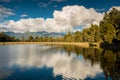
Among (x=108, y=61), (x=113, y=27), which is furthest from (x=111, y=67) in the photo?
(x=113, y=27)

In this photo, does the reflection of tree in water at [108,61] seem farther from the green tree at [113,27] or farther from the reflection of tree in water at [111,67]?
the green tree at [113,27]

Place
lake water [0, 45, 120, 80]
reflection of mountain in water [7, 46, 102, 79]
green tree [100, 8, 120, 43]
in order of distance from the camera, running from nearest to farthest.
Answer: lake water [0, 45, 120, 80], reflection of mountain in water [7, 46, 102, 79], green tree [100, 8, 120, 43]

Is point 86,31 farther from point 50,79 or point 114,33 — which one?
point 50,79

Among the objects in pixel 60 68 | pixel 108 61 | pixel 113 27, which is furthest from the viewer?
pixel 113 27

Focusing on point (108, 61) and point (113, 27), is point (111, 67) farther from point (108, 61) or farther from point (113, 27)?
point (113, 27)

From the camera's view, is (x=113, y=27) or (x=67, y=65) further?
(x=113, y=27)

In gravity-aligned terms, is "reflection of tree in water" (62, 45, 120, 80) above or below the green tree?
below

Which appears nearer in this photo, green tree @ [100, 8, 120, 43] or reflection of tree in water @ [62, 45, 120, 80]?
reflection of tree in water @ [62, 45, 120, 80]

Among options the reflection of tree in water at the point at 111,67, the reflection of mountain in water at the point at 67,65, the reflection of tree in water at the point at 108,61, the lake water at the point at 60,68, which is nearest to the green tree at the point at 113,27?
the reflection of tree in water at the point at 108,61

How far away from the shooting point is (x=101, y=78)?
28453 millimetres

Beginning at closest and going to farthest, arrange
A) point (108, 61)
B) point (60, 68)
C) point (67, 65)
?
point (60, 68) < point (67, 65) < point (108, 61)

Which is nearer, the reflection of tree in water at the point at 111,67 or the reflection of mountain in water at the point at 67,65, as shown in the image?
the reflection of tree in water at the point at 111,67

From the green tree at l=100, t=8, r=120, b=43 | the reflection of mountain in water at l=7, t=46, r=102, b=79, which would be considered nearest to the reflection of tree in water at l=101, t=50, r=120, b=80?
the reflection of mountain in water at l=7, t=46, r=102, b=79

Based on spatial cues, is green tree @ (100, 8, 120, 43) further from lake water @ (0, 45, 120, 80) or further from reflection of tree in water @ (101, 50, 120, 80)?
reflection of tree in water @ (101, 50, 120, 80)
